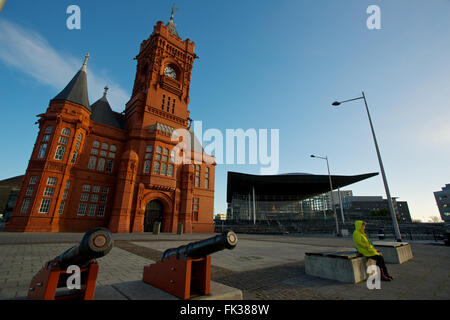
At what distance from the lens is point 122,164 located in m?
22.2

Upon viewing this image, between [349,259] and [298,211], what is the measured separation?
57.9 m

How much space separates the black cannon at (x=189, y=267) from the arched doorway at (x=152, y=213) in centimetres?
2271

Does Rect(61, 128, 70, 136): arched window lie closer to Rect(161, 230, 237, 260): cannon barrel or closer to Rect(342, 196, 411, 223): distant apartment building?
Rect(161, 230, 237, 260): cannon barrel

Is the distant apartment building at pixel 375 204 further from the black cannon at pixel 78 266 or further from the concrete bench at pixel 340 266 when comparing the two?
the black cannon at pixel 78 266

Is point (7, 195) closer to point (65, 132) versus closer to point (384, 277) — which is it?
point (65, 132)

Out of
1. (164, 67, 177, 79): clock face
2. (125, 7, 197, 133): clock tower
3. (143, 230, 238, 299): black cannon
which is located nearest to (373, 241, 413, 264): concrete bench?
(143, 230, 238, 299): black cannon

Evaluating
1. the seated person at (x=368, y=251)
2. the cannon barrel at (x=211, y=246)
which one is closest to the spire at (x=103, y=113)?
the cannon barrel at (x=211, y=246)

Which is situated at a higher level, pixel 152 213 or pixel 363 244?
pixel 152 213

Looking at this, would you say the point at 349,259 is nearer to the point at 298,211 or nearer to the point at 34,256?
the point at 34,256

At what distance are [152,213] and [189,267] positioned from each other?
78.0 feet

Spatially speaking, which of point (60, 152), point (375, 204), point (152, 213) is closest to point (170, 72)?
point (60, 152)

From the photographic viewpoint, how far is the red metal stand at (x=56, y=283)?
7.92ft
